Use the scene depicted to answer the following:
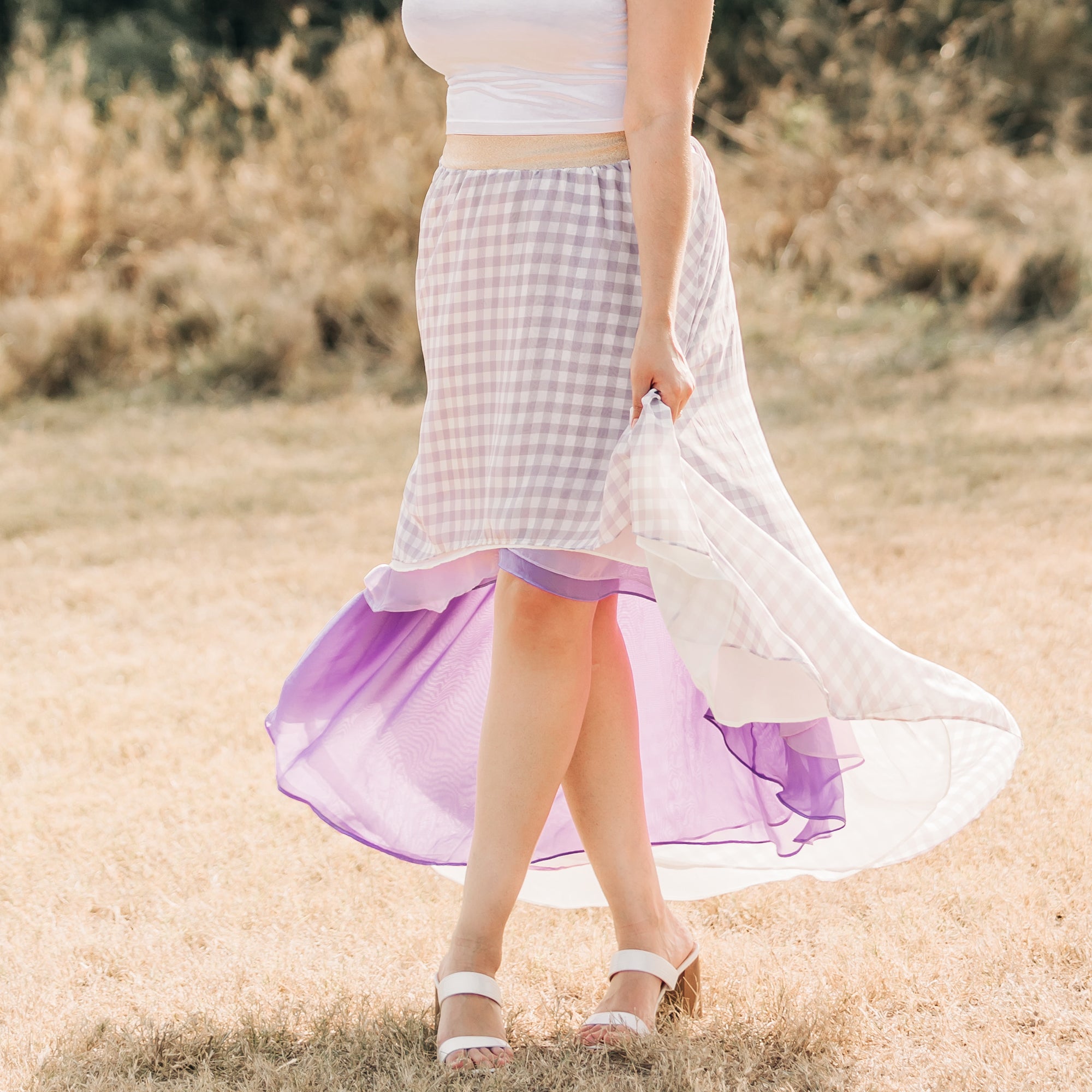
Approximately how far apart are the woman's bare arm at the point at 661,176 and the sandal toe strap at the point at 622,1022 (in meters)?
Result: 0.80

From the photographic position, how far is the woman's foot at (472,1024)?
5.90ft

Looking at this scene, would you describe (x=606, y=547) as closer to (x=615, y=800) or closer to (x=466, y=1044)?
(x=615, y=800)

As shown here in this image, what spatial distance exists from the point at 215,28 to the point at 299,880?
13.9 metres

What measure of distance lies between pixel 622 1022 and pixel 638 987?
5cm

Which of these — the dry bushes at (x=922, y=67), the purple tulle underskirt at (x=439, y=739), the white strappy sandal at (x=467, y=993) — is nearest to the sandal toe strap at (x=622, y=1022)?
the white strappy sandal at (x=467, y=993)

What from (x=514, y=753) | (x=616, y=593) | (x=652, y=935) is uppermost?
(x=616, y=593)

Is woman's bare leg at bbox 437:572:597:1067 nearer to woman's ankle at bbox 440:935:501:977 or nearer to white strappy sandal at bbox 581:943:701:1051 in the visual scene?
woman's ankle at bbox 440:935:501:977

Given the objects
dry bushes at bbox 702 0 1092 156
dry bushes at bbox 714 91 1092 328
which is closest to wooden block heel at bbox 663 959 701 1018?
dry bushes at bbox 714 91 1092 328

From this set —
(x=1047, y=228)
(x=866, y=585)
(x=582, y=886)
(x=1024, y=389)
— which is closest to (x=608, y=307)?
(x=582, y=886)

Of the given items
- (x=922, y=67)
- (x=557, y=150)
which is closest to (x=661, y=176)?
(x=557, y=150)

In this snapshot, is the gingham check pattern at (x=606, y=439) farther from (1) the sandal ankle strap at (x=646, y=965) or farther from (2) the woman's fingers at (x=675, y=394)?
(1) the sandal ankle strap at (x=646, y=965)

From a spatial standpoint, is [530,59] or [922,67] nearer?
[530,59]

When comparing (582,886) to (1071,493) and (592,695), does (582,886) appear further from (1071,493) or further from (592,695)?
(1071,493)

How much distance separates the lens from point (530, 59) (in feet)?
5.69
